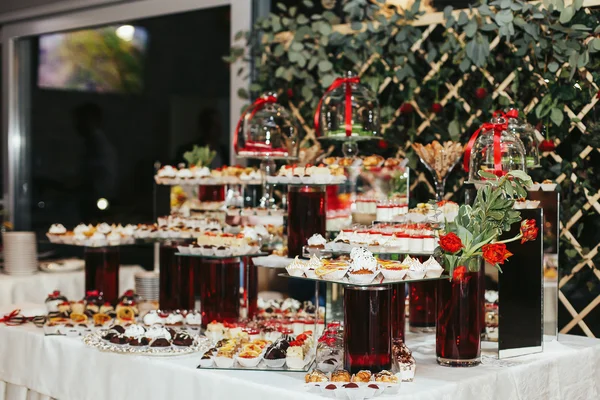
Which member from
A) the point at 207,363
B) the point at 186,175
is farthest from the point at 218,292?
the point at 186,175

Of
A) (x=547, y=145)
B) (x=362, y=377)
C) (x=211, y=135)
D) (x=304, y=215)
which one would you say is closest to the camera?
(x=362, y=377)

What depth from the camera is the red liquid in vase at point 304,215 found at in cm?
332

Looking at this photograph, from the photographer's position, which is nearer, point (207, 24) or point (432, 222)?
point (432, 222)

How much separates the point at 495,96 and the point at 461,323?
1690 mm

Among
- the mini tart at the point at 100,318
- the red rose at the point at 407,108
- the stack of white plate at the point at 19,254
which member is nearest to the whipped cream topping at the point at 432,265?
the mini tart at the point at 100,318

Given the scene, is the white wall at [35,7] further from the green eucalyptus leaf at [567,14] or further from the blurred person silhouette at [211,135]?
the green eucalyptus leaf at [567,14]

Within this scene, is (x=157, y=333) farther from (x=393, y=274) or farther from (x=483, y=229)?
(x=483, y=229)

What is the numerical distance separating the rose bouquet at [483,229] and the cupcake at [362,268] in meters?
0.33

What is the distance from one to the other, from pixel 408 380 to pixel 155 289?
2185 millimetres

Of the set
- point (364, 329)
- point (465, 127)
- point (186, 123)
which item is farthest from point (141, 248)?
point (364, 329)

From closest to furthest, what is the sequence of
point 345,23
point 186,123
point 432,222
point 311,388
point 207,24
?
point 311,388, point 432,222, point 345,23, point 207,24, point 186,123

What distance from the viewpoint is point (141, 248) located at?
21.4 ft

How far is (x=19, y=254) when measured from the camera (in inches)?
202

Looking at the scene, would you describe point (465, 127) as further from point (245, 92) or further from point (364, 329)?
point (364, 329)
